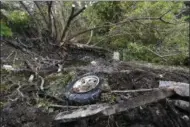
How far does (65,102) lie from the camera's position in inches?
163

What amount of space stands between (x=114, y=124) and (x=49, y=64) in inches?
99.9

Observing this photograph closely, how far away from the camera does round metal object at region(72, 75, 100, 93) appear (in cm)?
412

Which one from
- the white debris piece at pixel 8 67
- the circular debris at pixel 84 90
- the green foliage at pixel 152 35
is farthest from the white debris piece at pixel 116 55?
the white debris piece at pixel 8 67

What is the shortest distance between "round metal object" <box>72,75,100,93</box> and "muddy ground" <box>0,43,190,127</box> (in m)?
0.21

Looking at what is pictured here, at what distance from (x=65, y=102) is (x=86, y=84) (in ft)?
1.34

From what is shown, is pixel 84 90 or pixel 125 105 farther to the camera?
pixel 84 90

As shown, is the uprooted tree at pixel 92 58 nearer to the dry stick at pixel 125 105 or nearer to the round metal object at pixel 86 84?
the dry stick at pixel 125 105

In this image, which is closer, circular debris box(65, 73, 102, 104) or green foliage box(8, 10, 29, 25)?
circular debris box(65, 73, 102, 104)

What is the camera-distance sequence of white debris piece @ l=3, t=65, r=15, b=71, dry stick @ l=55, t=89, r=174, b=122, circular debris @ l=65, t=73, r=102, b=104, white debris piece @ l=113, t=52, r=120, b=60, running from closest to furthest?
dry stick @ l=55, t=89, r=174, b=122
circular debris @ l=65, t=73, r=102, b=104
white debris piece @ l=3, t=65, r=15, b=71
white debris piece @ l=113, t=52, r=120, b=60

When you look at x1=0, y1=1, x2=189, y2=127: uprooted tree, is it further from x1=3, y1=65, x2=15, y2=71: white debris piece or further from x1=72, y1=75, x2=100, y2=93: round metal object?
x1=72, y1=75, x2=100, y2=93: round metal object

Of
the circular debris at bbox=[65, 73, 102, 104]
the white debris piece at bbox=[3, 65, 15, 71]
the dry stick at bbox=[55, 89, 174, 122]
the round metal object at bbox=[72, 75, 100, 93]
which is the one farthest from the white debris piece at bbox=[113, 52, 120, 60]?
the dry stick at bbox=[55, 89, 174, 122]

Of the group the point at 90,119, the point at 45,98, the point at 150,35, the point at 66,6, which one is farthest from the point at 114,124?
the point at 66,6

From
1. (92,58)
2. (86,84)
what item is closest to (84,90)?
(86,84)

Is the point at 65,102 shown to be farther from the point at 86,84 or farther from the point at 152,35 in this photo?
the point at 152,35
